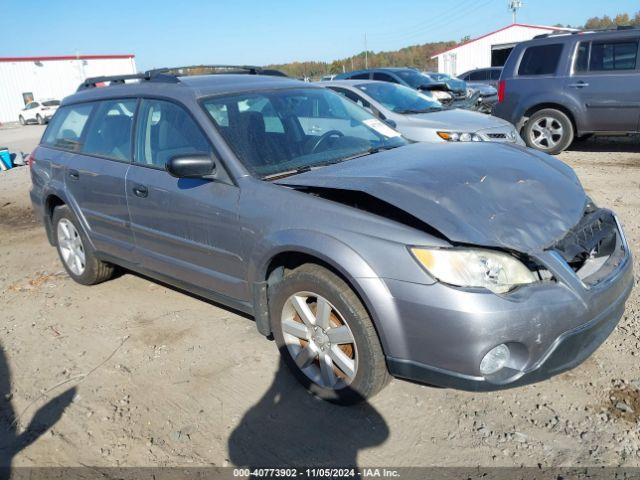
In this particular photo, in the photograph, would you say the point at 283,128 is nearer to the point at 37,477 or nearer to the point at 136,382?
the point at 136,382

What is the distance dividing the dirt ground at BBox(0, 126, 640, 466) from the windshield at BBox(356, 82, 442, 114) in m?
4.47

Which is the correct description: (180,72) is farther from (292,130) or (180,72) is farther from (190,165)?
(190,165)

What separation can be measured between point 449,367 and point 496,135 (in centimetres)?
534

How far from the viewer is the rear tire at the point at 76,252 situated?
4.74 meters

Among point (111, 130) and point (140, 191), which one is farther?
point (111, 130)

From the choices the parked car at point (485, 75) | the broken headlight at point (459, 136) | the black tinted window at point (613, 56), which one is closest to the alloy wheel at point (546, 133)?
the black tinted window at point (613, 56)

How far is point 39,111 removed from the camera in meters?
34.8

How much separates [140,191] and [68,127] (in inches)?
66.1

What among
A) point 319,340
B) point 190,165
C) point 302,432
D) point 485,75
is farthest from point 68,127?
point 485,75

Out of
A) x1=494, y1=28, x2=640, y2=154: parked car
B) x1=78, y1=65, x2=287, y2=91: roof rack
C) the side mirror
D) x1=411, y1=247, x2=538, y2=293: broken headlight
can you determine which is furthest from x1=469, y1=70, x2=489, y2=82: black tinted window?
x1=411, y1=247, x2=538, y2=293: broken headlight

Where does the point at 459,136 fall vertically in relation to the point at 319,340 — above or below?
above

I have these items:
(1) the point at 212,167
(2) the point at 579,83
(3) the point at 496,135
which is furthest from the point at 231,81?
(2) the point at 579,83

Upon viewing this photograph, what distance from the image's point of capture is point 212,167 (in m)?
3.21

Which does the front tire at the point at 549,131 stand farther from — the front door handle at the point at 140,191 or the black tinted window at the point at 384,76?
the front door handle at the point at 140,191
